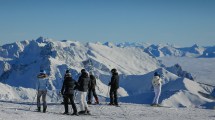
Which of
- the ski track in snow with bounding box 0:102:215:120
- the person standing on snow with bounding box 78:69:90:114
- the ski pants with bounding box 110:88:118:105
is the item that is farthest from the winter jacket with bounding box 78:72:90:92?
the ski pants with bounding box 110:88:118:105

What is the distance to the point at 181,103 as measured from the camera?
197 metres

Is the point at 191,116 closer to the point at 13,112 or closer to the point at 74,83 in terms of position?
the point at 74,83

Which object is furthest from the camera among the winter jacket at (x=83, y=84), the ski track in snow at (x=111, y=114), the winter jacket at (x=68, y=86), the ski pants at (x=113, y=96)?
the ski pants at (x=113, y=96)

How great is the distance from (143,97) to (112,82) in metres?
170

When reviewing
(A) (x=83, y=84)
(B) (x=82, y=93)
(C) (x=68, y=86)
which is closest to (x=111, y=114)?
(B) (x=82, y=93)

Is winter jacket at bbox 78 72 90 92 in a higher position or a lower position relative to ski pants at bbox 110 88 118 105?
higher

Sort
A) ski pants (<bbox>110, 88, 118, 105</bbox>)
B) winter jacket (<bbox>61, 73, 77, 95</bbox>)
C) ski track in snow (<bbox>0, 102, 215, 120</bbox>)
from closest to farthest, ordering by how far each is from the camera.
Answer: ski track in snow (<bbox>0, 102, 215, 120</bbox>) → winter jacket (<bbox>61, 73, 77, 95</bbox>) → ski pants (<bbox>110, 88, 118, 105</bbox>)

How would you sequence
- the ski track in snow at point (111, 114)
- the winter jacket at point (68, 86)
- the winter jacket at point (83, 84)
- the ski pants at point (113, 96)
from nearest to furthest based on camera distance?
the ski track in snow at point (111, 114), the winter jacket at point (68, 86), the winter jacket at point (83, 84), the ski pants at point (113, 96)

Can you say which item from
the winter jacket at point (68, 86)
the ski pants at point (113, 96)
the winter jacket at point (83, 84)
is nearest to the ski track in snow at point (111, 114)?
the ski pants at point (113, 96)

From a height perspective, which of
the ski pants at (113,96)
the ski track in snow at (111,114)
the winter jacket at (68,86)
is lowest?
the ski track in snow at (111,114)

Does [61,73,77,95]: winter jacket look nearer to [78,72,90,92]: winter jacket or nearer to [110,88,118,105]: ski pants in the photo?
[78,72,90,92]: winter jacket

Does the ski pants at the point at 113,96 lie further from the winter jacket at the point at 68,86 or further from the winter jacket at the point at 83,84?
the winter jacket at the point at 68,86

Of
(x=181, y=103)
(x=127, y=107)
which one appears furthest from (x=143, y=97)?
(x=127, y=107)

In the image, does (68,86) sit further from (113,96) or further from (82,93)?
(113,96)
